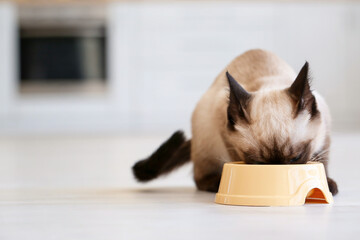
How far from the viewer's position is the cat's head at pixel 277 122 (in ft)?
5.30

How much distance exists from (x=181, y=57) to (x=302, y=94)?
16.1ft

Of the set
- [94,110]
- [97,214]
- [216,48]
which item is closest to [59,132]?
[94,110]

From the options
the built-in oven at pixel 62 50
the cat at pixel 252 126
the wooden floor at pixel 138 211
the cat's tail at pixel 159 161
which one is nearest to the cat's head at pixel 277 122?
the cat at pixel 252 126

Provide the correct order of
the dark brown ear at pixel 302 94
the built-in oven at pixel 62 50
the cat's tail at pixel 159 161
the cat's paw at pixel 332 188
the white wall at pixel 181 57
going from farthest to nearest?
the white wall at pixel 181 57 < the built-in oven at pixel 62 50 < the cat's tail at pixel 159 161 < the cat's paw at pixel 332 188 < the dark brown ear at pixel 302 94

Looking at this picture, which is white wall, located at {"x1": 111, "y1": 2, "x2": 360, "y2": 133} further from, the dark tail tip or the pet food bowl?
the pet food bowl

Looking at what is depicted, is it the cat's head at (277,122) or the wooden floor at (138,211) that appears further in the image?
the cat's head at (277,122)

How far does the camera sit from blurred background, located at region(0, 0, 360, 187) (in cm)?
636

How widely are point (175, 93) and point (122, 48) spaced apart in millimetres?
698

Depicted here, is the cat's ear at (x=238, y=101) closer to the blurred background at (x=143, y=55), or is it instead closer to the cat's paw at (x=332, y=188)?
the cat's paw at (x=332, y=188)

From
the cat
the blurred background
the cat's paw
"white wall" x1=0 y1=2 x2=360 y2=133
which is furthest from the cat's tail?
"white wall" x1=0 y1=2 x2=360 y2=133

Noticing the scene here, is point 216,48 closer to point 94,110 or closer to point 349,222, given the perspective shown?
point 94,110

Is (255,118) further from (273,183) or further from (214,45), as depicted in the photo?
(214,45)

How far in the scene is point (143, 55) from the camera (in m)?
6.49

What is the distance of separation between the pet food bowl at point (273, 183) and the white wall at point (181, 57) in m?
4.76
